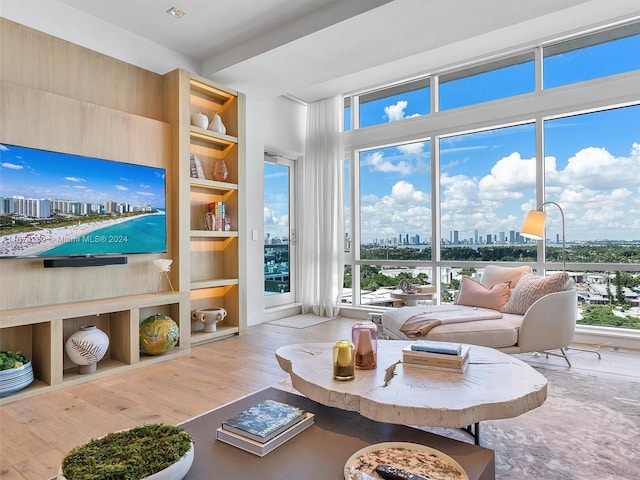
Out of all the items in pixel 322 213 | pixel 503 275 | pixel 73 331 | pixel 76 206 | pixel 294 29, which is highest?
pixel 294 29

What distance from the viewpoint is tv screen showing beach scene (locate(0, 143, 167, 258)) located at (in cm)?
277

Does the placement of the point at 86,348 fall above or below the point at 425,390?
below

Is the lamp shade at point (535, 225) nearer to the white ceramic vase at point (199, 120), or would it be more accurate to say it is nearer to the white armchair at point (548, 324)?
the white armchair at point (548, 324)

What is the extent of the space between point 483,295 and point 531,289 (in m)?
0.45

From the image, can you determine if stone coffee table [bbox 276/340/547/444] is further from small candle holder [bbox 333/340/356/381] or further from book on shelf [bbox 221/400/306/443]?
book on shelf [bbox 221/400/306/443]

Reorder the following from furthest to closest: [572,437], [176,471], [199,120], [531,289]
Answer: [199,120], [531,289], [572,437], [176,471]

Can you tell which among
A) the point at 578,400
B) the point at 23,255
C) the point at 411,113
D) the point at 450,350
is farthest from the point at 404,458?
the point at 411,113

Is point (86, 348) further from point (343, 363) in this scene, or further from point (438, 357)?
point (438, 357)

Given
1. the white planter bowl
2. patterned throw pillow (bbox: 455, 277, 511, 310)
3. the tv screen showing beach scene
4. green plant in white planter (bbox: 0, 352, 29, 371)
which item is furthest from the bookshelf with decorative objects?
the white planter bowl

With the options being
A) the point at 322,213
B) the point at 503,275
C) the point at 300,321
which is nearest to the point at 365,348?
the point at 503,275

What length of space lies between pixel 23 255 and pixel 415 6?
3320 mm

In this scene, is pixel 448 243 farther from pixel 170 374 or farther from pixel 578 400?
pixel 170 374

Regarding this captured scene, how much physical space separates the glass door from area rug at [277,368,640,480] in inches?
141

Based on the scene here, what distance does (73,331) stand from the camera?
10.4 ft
